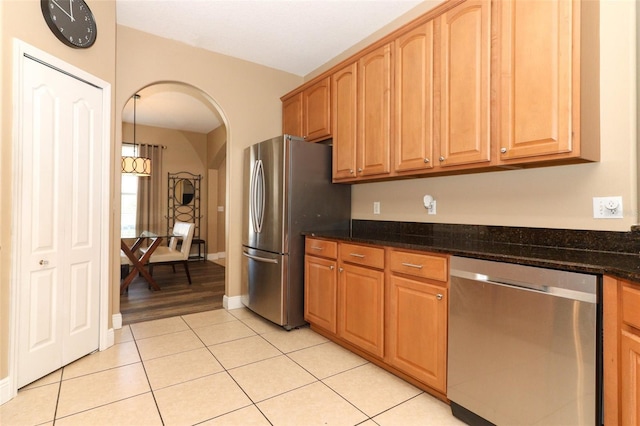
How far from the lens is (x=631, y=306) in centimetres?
112

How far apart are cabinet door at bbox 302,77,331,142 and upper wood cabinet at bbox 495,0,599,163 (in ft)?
5.24

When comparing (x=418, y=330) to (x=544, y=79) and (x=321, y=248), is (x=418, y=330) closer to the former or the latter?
(x=321, y=248)

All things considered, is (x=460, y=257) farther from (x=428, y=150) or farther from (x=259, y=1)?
(x=259, y=1)

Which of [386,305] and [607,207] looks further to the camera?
[386,305]

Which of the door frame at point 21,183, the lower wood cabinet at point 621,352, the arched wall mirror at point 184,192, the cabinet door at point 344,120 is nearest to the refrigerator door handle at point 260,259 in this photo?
the cabinet door at point 344,120

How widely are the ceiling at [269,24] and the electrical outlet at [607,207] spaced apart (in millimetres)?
1959

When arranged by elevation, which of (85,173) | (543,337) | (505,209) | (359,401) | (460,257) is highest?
(85,173)

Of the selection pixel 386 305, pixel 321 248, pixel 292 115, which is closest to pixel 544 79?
pixel 386 305

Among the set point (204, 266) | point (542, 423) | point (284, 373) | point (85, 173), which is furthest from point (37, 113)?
point (204, 266)

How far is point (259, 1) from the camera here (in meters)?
2.63

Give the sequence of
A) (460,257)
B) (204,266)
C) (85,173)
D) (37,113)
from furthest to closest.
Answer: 1. (204,266)
2. (85,173)
3. (37,113)
4. (460,257)

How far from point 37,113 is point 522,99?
2.89 meters

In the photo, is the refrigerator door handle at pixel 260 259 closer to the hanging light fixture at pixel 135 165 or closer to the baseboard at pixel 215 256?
the hanging light fixture at pixel 135 165

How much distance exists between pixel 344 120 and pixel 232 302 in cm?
230
